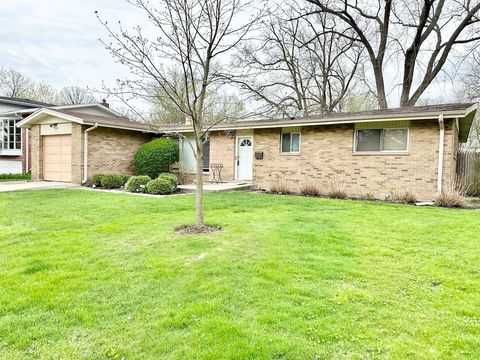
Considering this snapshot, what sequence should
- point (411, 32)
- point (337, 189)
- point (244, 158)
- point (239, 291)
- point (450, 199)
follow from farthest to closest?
point (411, 32) < point (244, 158) < point (337, 189) < point (450, 199) < point (239, 291)

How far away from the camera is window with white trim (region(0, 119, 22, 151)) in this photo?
20.8m

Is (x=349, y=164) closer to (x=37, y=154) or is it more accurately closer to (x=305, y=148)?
(x=305, y=148)

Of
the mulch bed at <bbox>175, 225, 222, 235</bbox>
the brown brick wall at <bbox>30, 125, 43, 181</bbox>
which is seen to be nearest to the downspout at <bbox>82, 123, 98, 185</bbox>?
the brown brick wall at <bbox>30, 125, 43, 181</bbox>

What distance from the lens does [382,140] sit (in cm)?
1116

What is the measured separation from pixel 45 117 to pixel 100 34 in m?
11.2

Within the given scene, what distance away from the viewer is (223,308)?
2945mm

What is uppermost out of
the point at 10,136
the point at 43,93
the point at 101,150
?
the point at 43,93

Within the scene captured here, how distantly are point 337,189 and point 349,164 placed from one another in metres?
1.06

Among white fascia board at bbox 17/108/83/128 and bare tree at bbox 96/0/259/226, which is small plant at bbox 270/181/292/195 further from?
white fascia board at bbox 17/108/83/128

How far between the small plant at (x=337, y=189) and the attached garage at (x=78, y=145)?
7.17 m

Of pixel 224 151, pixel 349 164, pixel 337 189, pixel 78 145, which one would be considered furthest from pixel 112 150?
pixel 349 164

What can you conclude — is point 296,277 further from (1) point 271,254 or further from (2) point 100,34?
(2) point 100,34

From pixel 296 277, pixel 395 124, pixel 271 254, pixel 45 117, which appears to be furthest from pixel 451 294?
pixel 45 117

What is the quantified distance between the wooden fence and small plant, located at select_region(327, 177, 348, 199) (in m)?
5.26
